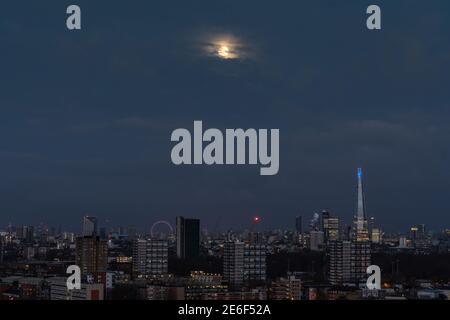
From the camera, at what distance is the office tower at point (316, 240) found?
6.50 m

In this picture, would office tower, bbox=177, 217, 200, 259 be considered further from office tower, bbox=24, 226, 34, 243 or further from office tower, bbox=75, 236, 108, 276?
office tower, bbox=24, 226, 34, 243

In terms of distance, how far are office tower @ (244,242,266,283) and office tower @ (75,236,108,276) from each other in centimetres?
134

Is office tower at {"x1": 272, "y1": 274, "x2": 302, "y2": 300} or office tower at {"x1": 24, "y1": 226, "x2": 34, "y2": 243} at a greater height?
office tower at {"x1": 24, "y1": 226, "x2": 34, "y2": 243}

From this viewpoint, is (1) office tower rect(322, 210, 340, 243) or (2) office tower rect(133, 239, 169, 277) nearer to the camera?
(1) office tower rect(322, 210, 340, 243)

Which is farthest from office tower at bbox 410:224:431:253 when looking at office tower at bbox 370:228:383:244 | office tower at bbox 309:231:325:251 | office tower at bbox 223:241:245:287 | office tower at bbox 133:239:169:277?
office tower at bbox 133:239:169:277

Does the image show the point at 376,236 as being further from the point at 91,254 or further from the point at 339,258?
the point at 91,254

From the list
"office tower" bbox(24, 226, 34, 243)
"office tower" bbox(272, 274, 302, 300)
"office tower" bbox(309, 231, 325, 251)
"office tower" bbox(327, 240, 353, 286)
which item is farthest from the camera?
"office tower" bbox(309, 231, 325, 251)

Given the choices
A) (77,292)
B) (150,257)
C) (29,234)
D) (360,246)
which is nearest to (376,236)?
(360,246)

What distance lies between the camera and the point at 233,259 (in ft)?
21.0

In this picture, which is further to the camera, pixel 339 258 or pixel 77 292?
pixel 339 258

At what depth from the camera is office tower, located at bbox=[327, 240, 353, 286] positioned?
19.6ft

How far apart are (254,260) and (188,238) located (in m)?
0.83

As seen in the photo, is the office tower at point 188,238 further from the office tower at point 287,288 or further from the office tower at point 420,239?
the office tower at point 420,239
